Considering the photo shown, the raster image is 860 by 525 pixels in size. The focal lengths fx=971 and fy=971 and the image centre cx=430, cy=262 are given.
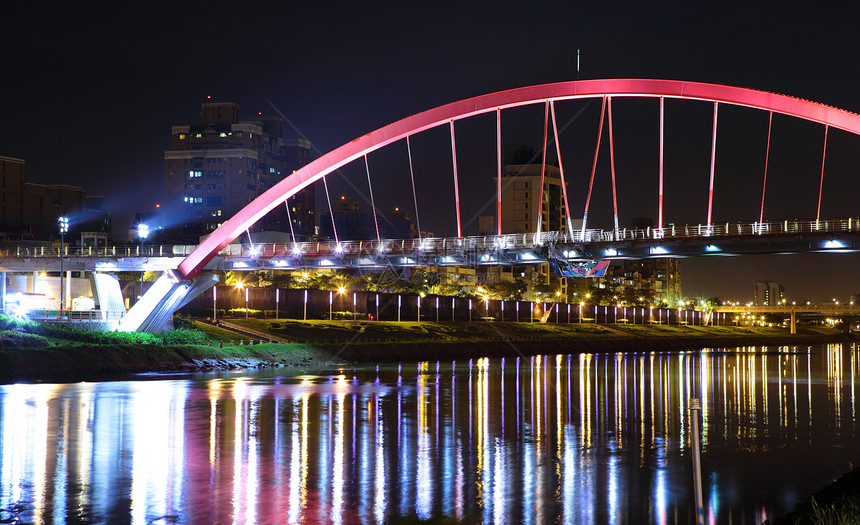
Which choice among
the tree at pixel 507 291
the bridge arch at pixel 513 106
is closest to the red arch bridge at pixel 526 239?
the bridge arch at pixel 513 106

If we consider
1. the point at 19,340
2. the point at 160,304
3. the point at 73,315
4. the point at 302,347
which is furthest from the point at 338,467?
the point at 73,315

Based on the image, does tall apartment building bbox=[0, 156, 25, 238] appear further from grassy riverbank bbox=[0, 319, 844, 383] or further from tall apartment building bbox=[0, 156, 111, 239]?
grassy riverbank bbox=[0, 319, 844, 383]

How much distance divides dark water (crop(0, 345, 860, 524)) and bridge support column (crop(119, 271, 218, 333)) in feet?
59.1

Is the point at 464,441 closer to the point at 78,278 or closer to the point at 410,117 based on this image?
the point at 410,117

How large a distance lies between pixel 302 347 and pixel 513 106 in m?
20.8

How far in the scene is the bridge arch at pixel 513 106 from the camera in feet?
167

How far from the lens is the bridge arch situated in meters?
50.8

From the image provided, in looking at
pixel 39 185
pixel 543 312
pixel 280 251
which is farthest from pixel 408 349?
pixel 39 185

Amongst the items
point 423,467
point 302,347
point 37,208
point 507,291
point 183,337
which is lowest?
point 423,467

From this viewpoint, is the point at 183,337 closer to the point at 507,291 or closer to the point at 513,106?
the point at 513,106

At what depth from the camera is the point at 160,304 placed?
2537 inches

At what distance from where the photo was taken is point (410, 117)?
61.6m

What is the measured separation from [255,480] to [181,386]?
977 inches

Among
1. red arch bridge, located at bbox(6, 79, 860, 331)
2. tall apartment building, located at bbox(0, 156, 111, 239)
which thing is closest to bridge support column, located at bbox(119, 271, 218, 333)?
red arch bridge, located at bbox(6, 79, 860, 331)
